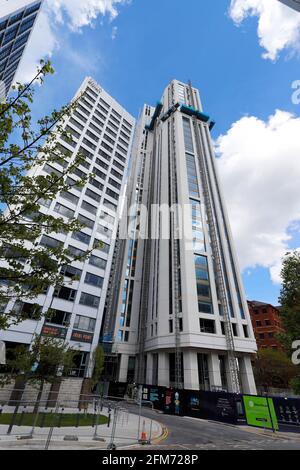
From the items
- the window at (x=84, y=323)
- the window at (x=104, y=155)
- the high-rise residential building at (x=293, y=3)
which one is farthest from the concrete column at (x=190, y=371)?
the window at (x=104, y=155)

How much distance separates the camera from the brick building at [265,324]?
232 feet

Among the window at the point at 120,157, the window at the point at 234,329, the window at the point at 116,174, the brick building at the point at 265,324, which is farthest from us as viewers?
the brick building at the point at 265,324

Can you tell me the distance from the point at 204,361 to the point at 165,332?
788cm

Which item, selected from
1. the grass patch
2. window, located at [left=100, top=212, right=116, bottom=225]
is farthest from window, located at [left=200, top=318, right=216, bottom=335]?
window, located at [left=100, top=212, right=116, bottom=225]

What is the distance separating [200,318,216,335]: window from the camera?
37188 millimetres

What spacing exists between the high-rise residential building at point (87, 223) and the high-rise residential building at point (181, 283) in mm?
12222

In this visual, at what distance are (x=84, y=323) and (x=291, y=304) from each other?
84.6 ft

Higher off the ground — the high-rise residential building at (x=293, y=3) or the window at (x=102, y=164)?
the window at (x=102, y=164)

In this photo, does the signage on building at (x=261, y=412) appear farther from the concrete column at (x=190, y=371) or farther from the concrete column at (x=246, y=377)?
the concrete column at (x=246, y=377)

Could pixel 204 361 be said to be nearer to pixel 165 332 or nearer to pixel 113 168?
pixel 165 332

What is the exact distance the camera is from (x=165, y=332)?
39.0 meters

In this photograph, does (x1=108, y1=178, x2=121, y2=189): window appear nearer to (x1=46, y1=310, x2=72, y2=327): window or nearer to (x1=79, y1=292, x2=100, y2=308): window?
(x1=79, y1=292, x2=100, y2=308): window
